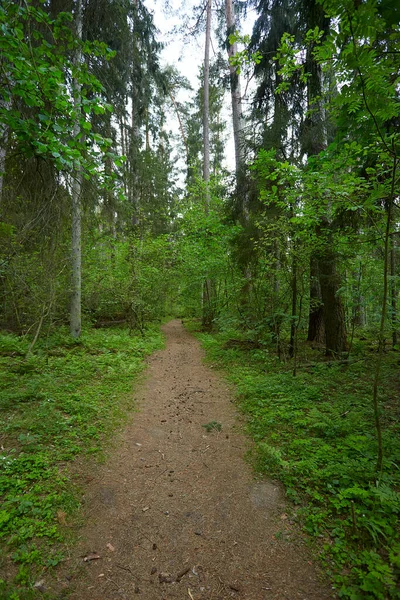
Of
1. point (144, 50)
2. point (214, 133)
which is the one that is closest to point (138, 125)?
point (144, 50)

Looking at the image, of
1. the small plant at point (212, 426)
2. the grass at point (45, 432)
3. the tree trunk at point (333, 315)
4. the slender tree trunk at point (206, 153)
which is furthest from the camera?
the slender tree trunk at point (206, 153)

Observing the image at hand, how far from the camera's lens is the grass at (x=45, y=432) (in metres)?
2.08

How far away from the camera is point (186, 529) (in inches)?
97.5

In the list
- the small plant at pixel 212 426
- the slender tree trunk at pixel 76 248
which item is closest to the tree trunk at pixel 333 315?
the small plant at pixel 212 426

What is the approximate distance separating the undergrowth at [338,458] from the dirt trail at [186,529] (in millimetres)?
241

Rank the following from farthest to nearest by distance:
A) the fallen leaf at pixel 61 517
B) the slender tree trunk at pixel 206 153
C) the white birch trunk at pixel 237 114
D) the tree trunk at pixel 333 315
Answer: the slender tree trunk at pixel 206 153, the white birch trunk at pixel 237 114, the tree trunk at pixel 333 315, the fallen leaf at pixel 61 517

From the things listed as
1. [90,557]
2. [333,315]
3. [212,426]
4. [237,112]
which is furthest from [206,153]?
[90,557]

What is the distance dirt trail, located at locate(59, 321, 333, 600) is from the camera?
6.42 feet

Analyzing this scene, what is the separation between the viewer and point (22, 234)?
513 cm

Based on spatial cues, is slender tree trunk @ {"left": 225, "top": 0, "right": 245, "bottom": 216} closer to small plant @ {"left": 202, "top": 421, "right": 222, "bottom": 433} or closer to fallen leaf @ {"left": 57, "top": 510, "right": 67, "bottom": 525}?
small plant @ {"left": 202, "top": 421, "right": 222, "bottom": 433}

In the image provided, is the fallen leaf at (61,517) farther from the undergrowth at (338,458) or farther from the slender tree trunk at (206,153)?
the slender tree trunk at (206,153)

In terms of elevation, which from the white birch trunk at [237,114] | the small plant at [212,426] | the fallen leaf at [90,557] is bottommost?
the small plant at [212,426]

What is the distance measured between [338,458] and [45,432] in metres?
3.77

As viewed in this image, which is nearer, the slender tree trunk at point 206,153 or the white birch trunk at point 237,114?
the white birch trunk at point 237,114
